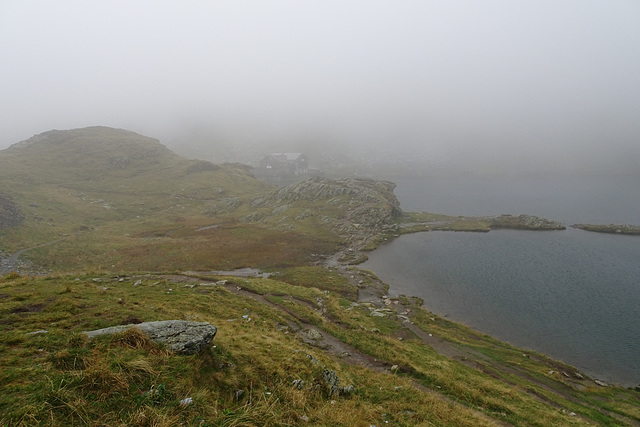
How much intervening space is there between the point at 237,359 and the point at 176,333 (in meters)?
3.22

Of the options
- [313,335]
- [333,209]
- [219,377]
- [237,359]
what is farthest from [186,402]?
[333,209]

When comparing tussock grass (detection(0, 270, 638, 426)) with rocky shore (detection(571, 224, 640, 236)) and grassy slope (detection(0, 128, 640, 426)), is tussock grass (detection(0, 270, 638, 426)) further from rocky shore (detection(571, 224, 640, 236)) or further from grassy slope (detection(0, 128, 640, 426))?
rocky shore (detection(571, 224, 640, 236))

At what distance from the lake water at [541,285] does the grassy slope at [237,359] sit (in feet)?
21.2

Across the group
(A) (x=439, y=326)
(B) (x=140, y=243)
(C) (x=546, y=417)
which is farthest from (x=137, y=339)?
(B) (x=140, y=243)

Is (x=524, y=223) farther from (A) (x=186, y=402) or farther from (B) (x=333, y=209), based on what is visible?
(A) (x=186, y=402)

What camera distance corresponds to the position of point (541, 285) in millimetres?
53938

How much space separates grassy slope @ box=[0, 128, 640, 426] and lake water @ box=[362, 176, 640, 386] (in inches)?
255

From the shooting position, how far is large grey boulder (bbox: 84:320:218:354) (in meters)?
12.5

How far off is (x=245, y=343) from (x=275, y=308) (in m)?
15.1

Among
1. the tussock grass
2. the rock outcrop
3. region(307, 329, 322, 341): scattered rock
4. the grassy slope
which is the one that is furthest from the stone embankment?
region(307, 329, 322, 341): scattered rock

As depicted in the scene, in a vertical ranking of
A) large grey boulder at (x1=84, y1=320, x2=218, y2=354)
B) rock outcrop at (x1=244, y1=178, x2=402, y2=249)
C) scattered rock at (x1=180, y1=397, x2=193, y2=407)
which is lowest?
scattered rock at (x1=180, y1=397, x2=193, y2=407)

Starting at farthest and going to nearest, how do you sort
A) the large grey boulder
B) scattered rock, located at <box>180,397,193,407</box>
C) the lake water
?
the lake water
the large grey boulder
scattered rock, located at <box>180,397,193,407</box>

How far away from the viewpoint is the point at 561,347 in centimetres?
3684

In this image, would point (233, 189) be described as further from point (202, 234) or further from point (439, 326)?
point (439, 326)
